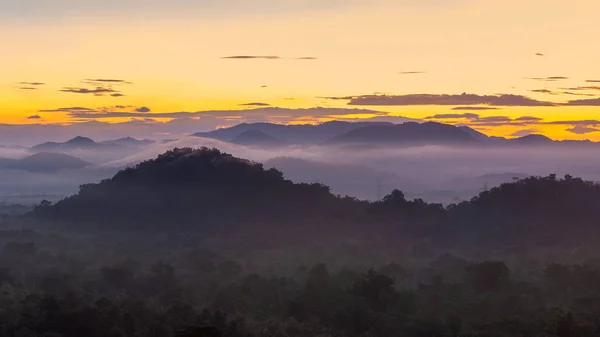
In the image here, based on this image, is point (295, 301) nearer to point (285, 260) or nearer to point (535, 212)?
point (285, 260)

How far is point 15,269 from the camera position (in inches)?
3125

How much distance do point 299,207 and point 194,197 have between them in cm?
1895

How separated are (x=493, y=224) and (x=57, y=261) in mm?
54626

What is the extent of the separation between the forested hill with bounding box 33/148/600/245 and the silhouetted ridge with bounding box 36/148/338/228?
0.48ft

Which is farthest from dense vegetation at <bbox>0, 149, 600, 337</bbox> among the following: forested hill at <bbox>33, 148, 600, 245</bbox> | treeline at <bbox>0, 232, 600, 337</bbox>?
forested hill at <bbox>33, 148, 600, 245</bbox>

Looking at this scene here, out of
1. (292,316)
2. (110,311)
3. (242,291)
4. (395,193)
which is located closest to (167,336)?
(110,311)

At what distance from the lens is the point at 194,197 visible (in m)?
138

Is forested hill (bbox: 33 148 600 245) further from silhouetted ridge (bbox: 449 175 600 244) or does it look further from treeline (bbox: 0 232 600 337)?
treeline (bbox: 0 232 600 337)

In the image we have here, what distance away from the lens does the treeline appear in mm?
45281

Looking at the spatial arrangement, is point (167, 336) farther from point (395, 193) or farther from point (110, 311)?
point (395, 193)

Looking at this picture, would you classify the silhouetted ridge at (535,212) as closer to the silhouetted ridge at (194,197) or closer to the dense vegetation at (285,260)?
the dense vegetation at (285,260)

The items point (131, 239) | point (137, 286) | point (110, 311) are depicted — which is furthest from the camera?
point (131, 239)

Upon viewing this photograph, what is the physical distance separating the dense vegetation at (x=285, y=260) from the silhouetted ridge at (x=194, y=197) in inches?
11.6

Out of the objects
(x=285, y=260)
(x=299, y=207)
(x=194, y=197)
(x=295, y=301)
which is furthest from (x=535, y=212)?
(x=295, y=301)
